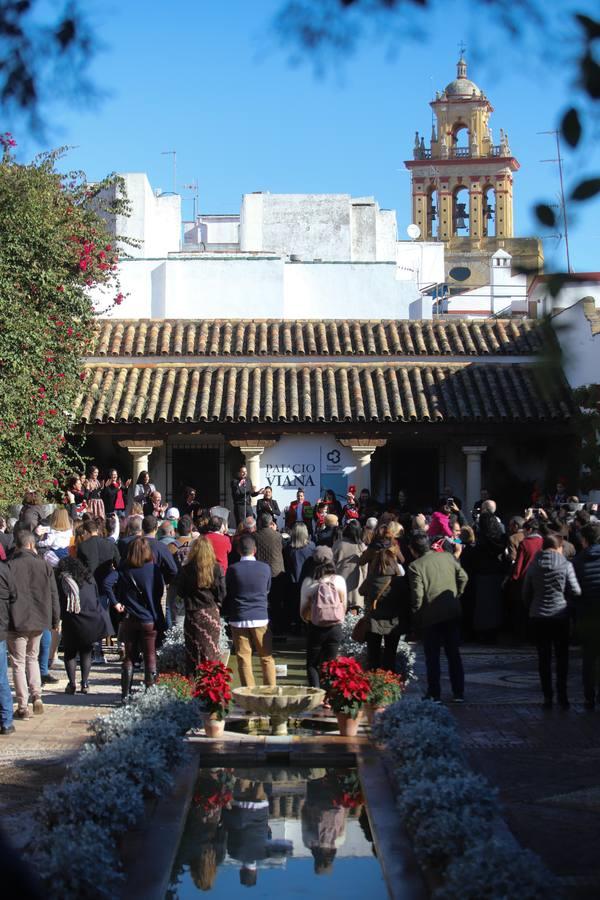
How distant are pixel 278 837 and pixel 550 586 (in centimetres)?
452

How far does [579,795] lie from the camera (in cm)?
964

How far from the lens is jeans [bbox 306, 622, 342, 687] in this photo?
13.2 m

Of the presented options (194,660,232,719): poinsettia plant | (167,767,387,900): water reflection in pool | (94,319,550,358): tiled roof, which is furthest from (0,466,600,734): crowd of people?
(94,319,550,358): tiled roof

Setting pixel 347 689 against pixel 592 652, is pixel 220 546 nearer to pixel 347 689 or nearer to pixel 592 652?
pixel 347 689

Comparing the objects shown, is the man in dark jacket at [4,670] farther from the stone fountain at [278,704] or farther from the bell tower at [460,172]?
the bell tower at [460,172]

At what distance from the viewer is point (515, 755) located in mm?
11023

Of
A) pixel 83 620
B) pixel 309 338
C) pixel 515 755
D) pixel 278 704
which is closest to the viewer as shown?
pixel 515 755

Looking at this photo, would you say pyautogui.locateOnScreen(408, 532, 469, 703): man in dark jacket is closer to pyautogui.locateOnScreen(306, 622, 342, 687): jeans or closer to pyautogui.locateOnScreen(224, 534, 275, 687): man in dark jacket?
pyautogui.locateOnScreen(306, 622, 342, 687): jeans

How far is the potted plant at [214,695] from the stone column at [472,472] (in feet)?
47.6

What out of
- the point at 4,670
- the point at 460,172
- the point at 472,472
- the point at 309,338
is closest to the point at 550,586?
the point at 4,670

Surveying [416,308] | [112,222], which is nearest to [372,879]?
[416,308]

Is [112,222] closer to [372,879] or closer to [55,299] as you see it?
[55,299]

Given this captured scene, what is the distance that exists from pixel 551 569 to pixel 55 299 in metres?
11.9

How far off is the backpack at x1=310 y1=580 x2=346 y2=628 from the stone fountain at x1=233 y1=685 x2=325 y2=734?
0.94 meters
